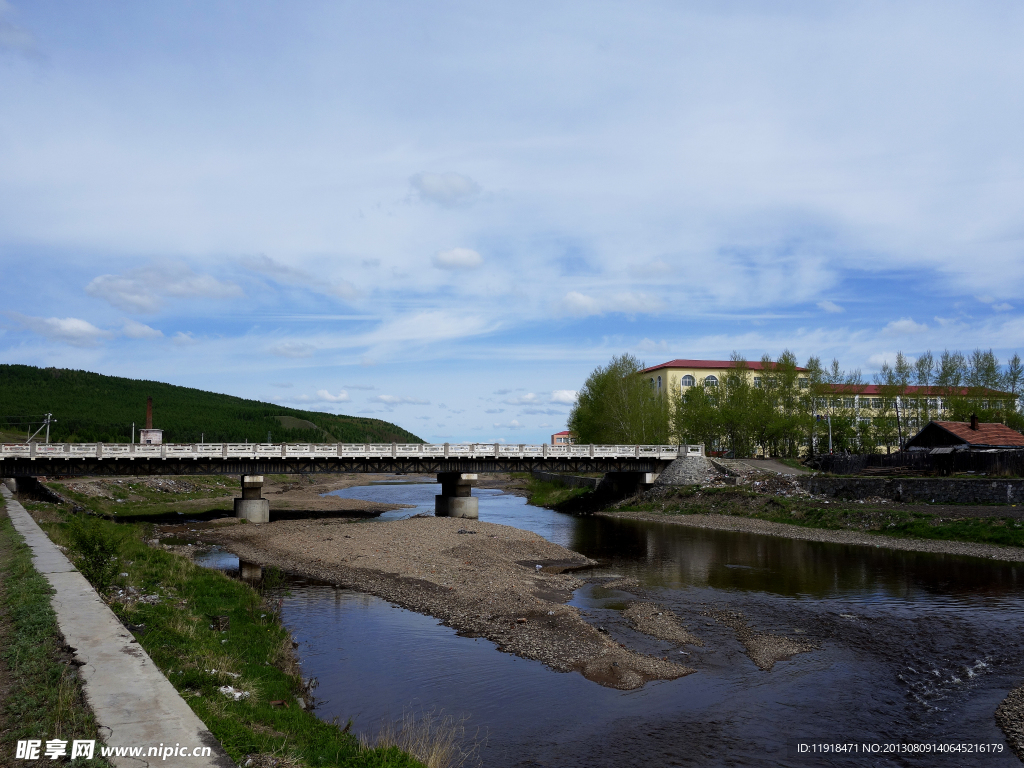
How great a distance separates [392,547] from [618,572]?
1502 cm

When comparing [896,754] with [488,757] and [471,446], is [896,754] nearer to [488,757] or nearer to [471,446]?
[488,757]

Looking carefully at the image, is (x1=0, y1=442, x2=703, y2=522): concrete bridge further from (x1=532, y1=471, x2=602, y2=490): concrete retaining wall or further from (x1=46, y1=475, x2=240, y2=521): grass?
(x1=532, y1=471, x2=602, y2=490): concrete retaining wall

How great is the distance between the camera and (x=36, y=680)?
40.1ft

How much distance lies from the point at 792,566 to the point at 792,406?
2570 inches

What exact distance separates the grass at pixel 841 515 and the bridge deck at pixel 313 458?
23.9ft

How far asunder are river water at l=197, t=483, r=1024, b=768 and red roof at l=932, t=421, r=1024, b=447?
120ft

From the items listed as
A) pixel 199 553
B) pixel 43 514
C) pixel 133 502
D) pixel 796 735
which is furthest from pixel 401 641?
pixel 133 502

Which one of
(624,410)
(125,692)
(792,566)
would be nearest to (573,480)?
(624,410)

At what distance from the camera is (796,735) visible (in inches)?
632

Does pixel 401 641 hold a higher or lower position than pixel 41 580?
lower

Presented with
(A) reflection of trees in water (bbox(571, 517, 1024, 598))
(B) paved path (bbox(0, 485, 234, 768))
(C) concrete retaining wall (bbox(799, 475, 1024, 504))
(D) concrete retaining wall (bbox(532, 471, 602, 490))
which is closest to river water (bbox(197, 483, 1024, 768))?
(A) reflection of trees in water (bbox(571, 517, 1024, 598))

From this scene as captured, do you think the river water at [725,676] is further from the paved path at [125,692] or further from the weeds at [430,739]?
the paved path at [125,692]

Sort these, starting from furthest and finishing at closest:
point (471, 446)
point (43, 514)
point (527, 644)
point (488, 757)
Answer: point (471, 446)
point (43, 514)
point (527, 644)
point (488, 757)

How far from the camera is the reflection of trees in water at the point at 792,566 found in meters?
32.8
